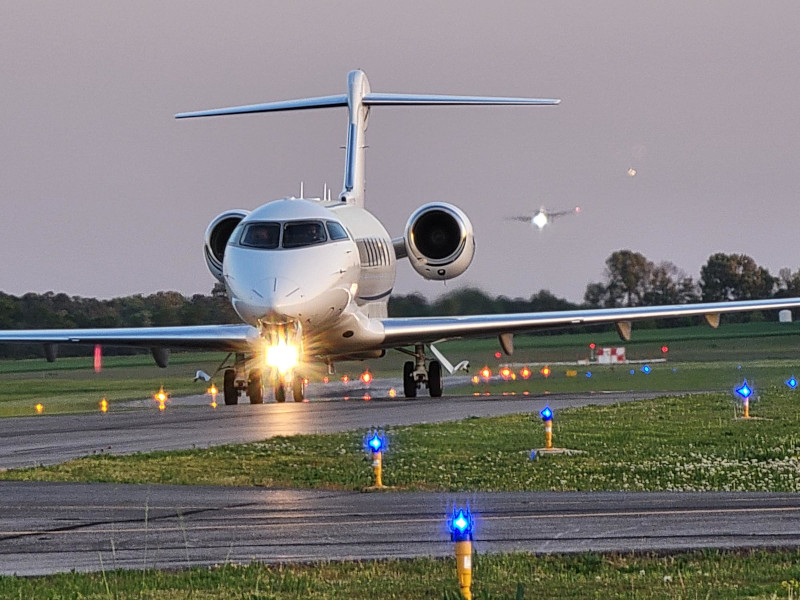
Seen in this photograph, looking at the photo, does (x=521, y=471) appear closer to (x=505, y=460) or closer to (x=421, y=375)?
(x=505, y=460)

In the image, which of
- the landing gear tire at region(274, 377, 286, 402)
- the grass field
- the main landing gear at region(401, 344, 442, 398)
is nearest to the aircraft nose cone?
the landing gear tire at region(274, 377, 286, 402)

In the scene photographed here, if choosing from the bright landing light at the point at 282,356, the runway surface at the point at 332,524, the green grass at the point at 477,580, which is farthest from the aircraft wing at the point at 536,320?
the green grass at the point at 477,580

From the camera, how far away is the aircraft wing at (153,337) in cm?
3497

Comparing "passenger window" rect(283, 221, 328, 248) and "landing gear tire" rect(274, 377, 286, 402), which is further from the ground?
"passenger window" rect(283, 221, 328, 248)

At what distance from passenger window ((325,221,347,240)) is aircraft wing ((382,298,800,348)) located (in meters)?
3.58

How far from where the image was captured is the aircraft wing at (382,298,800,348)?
37.0 metres

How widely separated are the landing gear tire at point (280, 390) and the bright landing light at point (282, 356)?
1.15 m

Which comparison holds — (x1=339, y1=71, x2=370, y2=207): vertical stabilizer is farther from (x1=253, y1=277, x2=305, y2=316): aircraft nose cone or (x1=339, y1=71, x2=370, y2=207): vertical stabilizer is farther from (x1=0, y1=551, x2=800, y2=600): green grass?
(x1=0, y1=551, x2=800, y2=600): green grass

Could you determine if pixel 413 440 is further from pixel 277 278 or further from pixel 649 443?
pixel 277 278

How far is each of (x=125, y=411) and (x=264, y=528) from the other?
2210 centimetres

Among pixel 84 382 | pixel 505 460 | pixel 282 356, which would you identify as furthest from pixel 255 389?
pixel 505 460

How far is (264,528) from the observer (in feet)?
45.9

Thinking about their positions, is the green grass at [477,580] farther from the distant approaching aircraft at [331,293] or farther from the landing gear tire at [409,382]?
the landing gear tire at [409,382]

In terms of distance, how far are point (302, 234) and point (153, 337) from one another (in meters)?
5.03
